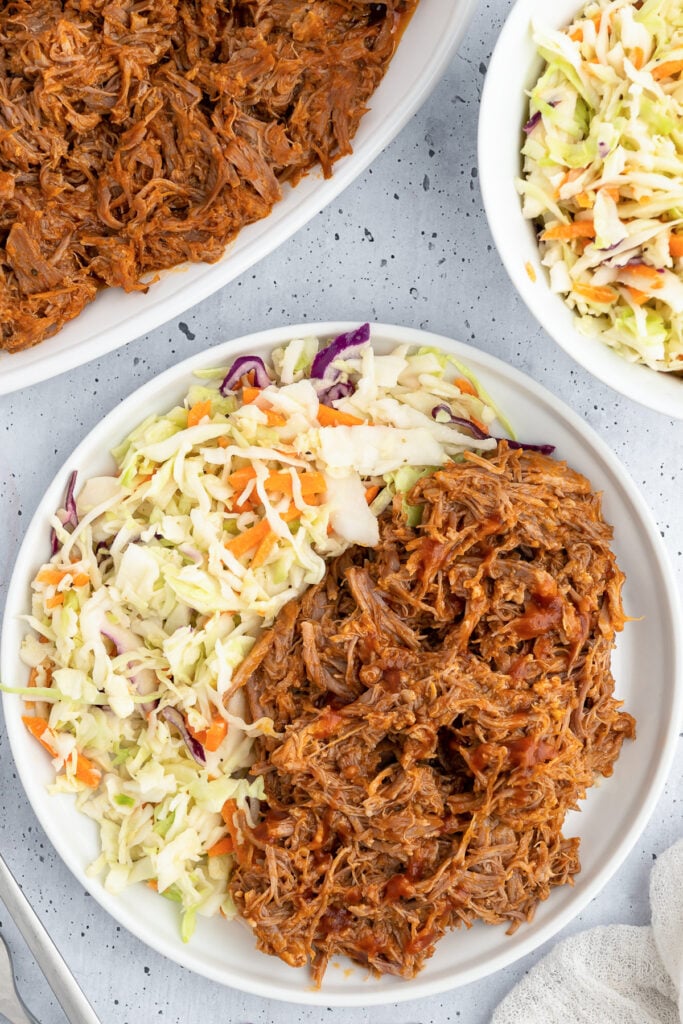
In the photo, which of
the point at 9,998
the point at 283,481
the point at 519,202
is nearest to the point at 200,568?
the point at 283,481

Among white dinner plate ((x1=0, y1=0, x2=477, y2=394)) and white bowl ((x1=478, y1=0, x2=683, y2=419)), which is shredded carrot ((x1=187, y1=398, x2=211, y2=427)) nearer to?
white dinner plate ((x1=0, y1=0, x2=477, y2=394))

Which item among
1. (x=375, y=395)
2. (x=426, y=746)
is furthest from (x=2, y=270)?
(x=426, y=746)

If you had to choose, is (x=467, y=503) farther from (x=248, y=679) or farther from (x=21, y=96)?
(x=21, y=96)

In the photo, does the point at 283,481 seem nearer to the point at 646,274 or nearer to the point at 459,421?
the point at 459,421

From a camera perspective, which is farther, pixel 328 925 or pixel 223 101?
pixel 328 925

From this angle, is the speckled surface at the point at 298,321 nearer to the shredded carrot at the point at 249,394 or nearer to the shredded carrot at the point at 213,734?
the shredded carrot at the point at 249,394

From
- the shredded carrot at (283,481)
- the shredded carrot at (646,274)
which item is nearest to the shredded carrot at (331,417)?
the shredded carrot at (283,481)
